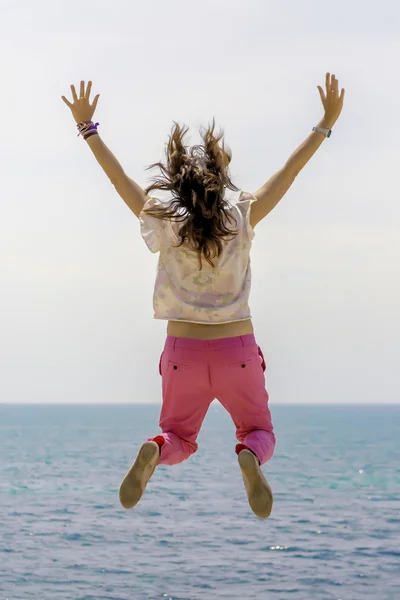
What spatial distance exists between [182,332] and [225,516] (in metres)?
54.4

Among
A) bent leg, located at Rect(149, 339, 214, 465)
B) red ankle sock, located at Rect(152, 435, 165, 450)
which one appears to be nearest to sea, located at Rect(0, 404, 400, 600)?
bent leg, located at Rect(149, 339, 214, 465)

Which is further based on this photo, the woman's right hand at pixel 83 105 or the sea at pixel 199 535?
the sea at pixel 199 535

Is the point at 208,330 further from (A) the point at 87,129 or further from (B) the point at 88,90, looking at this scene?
(B) the point at 88,90

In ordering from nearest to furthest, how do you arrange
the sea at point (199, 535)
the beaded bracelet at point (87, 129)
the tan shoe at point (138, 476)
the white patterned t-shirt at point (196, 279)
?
the tan shoe at point (138, 476)
the white patterned t-shirt at point (196, 279)
the beaded bracelet at point (87, 129)
the sea at point (199, 535)

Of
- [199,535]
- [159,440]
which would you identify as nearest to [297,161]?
[159,440]

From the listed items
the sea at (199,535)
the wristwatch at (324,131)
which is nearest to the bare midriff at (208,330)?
the wristwatch at (324,131)

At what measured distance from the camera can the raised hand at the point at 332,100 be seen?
22.2ft

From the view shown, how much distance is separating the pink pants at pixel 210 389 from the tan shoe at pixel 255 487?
0.45 ft

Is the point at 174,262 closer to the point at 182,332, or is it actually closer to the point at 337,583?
the point at 182,332

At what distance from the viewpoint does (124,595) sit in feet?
129

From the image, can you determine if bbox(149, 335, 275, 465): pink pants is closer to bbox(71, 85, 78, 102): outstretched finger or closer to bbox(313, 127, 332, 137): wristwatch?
bbox(313, 127, 332, 137): wristwatch

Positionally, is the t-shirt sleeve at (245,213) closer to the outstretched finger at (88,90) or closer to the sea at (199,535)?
the outstretched finger at (88,90)

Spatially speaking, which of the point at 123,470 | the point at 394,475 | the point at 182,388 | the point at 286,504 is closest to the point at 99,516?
the point at 286,504

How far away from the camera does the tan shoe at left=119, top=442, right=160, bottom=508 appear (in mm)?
6219
